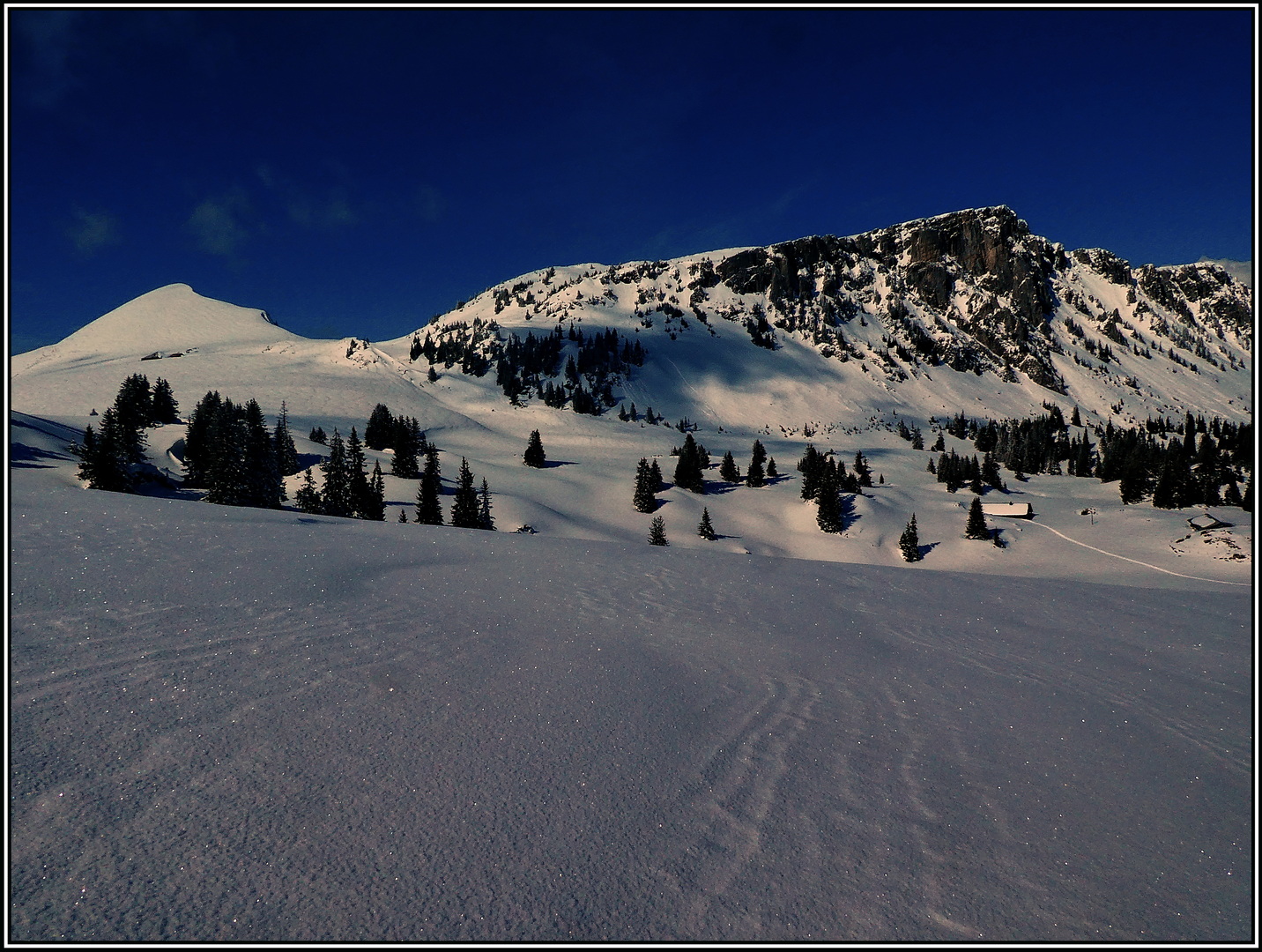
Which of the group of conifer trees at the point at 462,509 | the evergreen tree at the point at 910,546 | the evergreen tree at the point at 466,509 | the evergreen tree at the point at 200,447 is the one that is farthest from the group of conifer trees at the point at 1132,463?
the evergreen tree at the point at 200,447

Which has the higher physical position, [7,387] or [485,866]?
[7,387]

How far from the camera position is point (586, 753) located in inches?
169

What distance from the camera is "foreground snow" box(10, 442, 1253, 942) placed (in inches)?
116

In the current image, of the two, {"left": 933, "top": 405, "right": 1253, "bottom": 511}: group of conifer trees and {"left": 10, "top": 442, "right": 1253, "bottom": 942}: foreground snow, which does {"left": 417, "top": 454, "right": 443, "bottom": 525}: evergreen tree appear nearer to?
{"left": 10, "top": 442, "right": 1253, "bottom": 942}: foreground snow

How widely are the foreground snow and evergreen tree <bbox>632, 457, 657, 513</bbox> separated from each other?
59.7m

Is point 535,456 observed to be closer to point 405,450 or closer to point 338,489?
point 405,450

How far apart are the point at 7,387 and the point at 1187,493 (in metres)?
106

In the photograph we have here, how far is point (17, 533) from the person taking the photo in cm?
880

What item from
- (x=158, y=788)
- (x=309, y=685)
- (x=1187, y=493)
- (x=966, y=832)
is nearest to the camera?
(x=158, y=788)

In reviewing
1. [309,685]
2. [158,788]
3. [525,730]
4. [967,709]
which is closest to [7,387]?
[309,685]

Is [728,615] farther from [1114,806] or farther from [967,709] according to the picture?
[1114,806]

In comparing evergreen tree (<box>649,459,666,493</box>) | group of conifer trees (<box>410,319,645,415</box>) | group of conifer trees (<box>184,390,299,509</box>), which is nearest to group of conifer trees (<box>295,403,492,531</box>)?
group of conifer trees (<box>184,390,299,509</box>)

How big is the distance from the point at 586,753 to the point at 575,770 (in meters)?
0.25

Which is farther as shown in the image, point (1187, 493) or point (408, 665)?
point (1187, 493)
